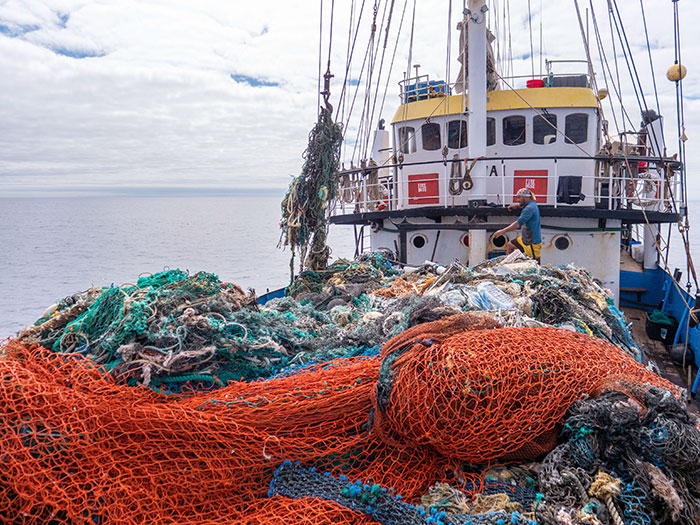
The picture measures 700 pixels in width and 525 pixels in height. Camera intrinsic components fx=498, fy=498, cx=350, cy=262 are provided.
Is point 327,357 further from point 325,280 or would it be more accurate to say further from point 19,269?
point 19,269

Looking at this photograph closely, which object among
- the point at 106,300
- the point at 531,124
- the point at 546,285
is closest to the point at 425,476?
the point at 106,300

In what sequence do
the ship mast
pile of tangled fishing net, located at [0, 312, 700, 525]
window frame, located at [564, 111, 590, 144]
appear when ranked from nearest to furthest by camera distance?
pile of tangled fishing net, located at [0, 312, 700, 525] → the ship mast → window frame, located at [564, 111, 590, 144]

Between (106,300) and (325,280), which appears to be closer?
(106,300)

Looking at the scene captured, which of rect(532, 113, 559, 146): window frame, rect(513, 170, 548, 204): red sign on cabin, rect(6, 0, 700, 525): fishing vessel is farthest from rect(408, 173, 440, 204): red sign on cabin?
rect(6, 0, 700, 525): fishing vessel

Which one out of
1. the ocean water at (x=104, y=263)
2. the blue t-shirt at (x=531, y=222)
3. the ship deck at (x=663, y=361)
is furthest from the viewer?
the ocean water at (x=104, y=263)

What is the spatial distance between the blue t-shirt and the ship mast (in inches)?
57.5

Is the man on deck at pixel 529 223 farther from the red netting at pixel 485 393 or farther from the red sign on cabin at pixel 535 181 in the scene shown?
the red netting at pixel 485 393

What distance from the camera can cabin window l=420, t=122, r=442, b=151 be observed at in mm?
10617

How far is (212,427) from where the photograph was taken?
2.37 meters

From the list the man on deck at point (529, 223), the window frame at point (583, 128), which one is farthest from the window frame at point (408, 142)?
the man on deck at point (529, 223)

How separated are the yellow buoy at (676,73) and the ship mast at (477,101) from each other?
307cm

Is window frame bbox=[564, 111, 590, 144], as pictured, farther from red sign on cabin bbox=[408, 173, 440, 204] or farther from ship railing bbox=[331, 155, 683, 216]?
red sign on cabin bbox=[408, 173, 440, 204]

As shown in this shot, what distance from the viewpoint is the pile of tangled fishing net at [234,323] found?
2.93 meters

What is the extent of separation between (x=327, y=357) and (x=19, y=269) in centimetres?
2935
